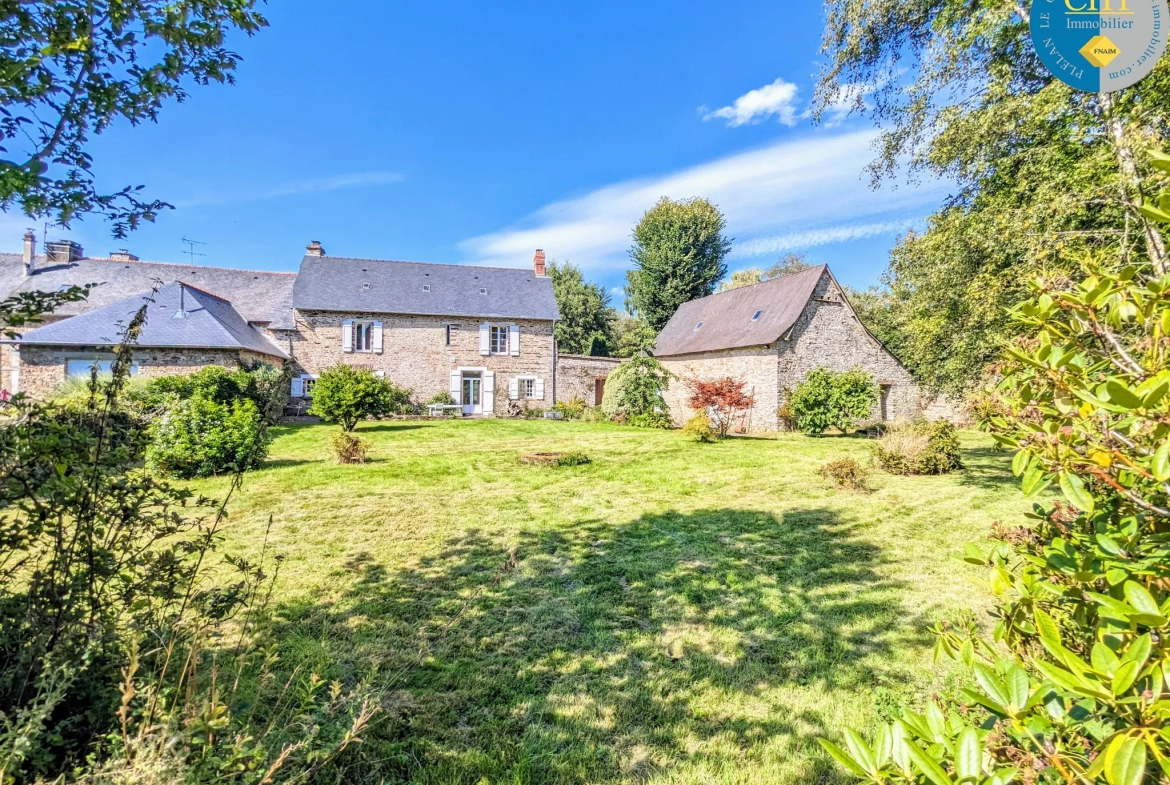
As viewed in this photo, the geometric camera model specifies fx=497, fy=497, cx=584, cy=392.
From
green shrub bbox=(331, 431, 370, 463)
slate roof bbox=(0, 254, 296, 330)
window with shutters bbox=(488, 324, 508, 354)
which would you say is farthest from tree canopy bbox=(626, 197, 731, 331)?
green shrub bbox=(331, 431, 370, 463)

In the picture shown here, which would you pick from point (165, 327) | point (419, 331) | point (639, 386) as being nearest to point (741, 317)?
point (639, 386)

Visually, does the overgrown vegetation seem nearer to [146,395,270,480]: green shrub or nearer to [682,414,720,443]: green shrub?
[682,414,720,443]: green shrub

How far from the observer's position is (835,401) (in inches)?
551

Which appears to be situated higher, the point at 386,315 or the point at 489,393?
the point at 386,315

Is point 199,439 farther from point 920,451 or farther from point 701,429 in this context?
point 920,451

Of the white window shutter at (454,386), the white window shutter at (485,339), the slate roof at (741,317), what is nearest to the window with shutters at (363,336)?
the white window shutter at (454,386)

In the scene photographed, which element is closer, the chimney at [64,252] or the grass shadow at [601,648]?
the grass shadow at [601,648]

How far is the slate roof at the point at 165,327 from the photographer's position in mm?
15039

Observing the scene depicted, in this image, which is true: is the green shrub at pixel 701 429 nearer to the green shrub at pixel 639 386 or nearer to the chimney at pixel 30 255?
the green shrub at pixel 639 386

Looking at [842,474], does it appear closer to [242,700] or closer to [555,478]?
[555,478]

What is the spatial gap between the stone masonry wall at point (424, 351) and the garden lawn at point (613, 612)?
13.7 meters

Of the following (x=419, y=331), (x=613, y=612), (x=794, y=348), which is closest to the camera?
(x=613, y=612)

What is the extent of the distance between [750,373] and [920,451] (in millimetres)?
8994

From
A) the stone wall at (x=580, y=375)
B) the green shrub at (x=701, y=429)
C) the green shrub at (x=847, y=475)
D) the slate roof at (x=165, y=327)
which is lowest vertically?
the green shrub at (x=847, y=475)
